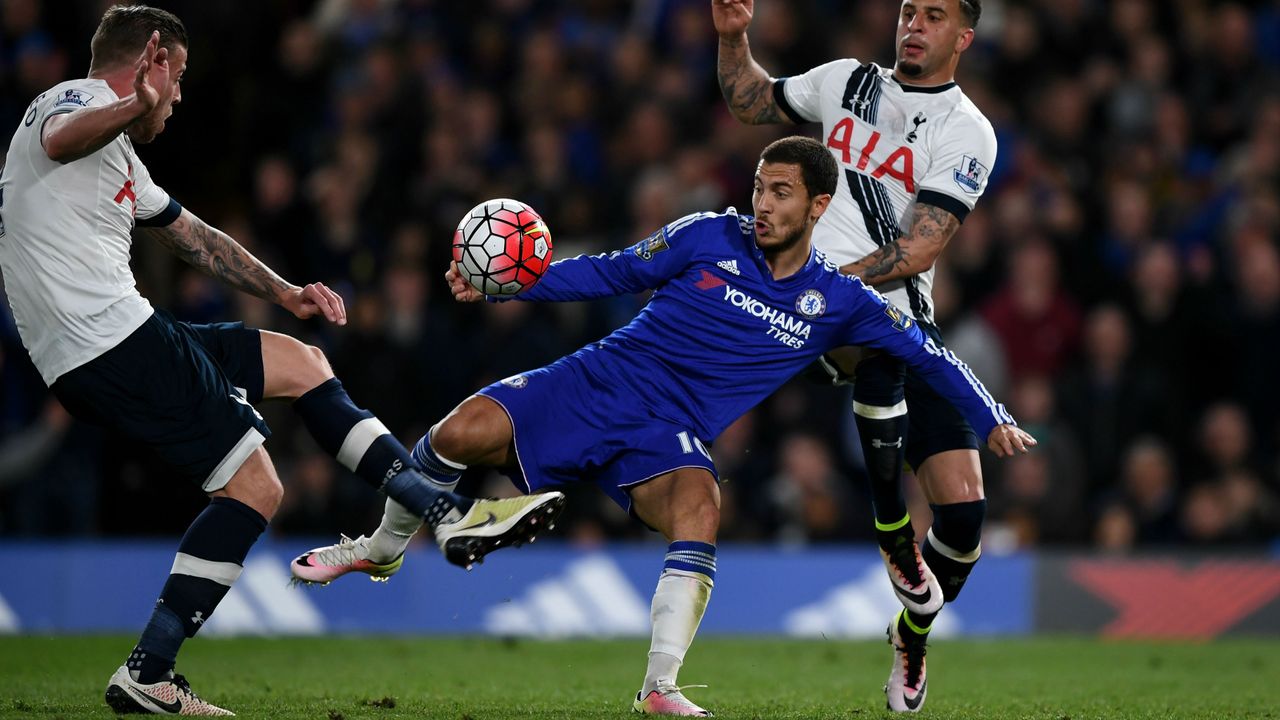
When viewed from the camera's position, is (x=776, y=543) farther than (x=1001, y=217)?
No

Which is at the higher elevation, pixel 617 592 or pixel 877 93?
pixel 877 93

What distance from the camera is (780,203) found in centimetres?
668

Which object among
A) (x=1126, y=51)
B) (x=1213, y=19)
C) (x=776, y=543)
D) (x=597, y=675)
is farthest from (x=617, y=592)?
(x=1213, y=19)

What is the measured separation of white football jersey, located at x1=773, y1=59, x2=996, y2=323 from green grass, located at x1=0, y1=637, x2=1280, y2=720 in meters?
1.93

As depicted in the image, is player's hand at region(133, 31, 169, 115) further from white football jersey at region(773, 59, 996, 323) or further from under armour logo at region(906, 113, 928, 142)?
under armour logo at region(906, 113, 928, 142)

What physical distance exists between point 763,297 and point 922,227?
2.96ft

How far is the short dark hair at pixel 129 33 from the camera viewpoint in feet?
19.7

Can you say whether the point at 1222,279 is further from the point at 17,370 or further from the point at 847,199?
the point at 17,370

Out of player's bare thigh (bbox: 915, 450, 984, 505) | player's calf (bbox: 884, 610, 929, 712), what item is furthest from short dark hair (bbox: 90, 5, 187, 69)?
player's calf (bbox: 884, 610, 929, 712)

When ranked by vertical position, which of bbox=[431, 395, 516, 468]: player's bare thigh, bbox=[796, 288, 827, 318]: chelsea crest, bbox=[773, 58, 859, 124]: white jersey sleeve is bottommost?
bbox=[431, 395, 516, 468]: player's bare thigh

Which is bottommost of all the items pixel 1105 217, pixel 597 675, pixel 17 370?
pixel 597 675

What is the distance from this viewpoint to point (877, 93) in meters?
7.55

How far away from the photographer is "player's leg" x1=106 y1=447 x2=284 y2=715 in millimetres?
6086

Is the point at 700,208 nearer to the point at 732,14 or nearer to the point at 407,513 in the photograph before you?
the point at 732,14
